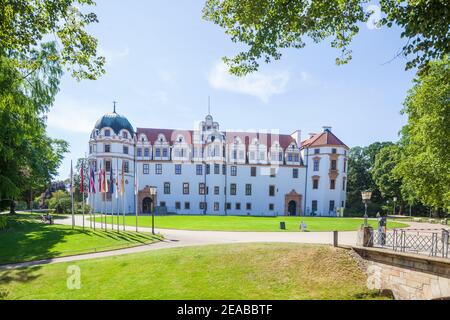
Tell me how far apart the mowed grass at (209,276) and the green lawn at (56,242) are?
314 cm

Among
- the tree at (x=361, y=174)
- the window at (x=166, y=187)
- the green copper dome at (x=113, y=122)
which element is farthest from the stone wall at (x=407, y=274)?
the tree at (x=361, y=174)

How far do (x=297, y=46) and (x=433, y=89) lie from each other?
11917 millimetres

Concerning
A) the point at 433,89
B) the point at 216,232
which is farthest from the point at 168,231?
the point at 433,89

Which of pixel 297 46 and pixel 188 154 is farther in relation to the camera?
pixel 188 154

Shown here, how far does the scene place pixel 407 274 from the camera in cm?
1133

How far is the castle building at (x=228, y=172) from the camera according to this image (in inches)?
1887

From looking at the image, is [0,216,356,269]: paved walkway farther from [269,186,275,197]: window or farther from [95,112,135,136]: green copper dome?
[95,112,135,136]: green copper dome

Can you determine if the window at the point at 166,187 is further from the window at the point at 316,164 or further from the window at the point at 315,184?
the window at the point at 316,164

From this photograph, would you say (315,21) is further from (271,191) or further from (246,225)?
(271,191)
